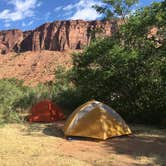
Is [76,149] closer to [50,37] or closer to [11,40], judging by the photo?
[50,37]

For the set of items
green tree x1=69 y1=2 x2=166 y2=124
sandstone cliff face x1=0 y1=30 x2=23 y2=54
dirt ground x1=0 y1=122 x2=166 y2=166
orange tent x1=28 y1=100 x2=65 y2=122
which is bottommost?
dirt ground x1=0 y1=122 x2=166 y2=166

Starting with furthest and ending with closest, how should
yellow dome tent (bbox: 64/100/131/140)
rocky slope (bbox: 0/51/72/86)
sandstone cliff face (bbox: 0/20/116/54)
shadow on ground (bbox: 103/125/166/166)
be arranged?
sandstone cliff face (bbox: 0/20/116/54) → rocky slope (bbox: 0/51/72/86) → yellow dome tent (bbox: 64/100/131/140) → shadow on ground (bbox: 103/125/166/166)

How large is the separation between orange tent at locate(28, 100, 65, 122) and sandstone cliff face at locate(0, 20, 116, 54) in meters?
83.6

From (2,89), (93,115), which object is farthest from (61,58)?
(93,115)

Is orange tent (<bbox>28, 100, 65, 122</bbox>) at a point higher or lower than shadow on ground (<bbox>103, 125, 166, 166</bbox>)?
higher

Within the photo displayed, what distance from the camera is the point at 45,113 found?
1764 centimetres

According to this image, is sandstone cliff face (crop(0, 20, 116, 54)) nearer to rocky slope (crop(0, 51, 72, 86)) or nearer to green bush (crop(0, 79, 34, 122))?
rocky slope (crop(0, 51, 72, 86))

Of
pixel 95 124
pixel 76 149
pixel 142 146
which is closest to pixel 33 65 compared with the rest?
pixel 95 124

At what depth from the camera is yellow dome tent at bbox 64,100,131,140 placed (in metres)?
12.3

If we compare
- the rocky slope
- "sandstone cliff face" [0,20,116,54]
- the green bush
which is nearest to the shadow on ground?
the green bush

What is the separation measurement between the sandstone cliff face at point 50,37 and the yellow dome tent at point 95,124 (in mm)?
88320

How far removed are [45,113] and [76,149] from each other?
23.4 feet

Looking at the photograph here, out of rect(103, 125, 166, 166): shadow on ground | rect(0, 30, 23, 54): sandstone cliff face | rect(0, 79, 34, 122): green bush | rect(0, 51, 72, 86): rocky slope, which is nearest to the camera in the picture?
rect(103, 125, 166, 166): shadow on ground

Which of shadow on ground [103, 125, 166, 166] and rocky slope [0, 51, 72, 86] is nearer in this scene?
shadow on ground [103, 125, 166, 166]
